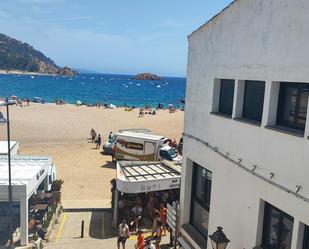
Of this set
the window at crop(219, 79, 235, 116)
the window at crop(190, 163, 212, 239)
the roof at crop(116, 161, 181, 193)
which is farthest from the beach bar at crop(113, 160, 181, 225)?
the window at crop(219, 79, 235, 116)

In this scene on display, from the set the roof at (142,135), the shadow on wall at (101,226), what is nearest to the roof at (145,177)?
the shadow on wall at (101,226)

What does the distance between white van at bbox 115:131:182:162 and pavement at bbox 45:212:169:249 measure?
8243 mm

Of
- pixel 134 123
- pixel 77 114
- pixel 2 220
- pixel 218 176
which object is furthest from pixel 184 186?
pixel 77 114

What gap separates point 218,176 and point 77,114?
169 ft

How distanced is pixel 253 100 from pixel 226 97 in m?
1.24

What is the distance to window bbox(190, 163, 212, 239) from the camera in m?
10.5

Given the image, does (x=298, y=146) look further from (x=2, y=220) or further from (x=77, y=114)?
(x=77, y=114)

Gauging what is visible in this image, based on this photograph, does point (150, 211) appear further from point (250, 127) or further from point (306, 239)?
point (306, 239)

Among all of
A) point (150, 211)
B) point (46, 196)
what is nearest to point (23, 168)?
point (46, 196)

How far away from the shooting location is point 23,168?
17234mm

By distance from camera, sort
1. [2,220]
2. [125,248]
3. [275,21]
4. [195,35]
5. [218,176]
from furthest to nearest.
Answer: [2,220] < [125,248] < [195,35] < [218,176] < [275,21]

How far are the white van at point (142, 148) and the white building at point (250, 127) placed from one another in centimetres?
1555

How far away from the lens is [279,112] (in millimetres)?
7516

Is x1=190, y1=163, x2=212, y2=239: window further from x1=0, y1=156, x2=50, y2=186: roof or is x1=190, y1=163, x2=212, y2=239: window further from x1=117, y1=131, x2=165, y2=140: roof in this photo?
x1=117, y1=131, x2=165, y2=140: roof
